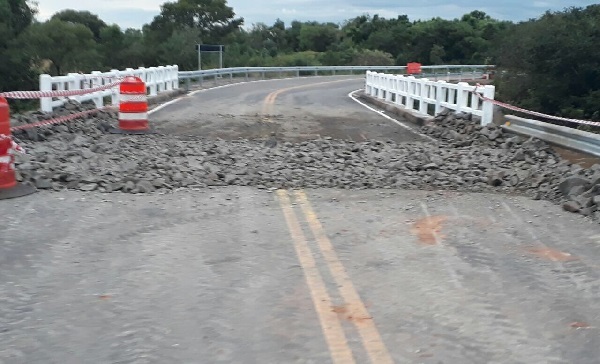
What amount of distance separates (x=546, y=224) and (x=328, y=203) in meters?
2.61

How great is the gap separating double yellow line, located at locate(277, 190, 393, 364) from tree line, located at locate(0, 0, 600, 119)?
20301 millimetres

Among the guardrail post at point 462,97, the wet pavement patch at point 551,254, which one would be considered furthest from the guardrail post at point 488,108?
the wet pavement patch at point 551,254

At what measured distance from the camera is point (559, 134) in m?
12.4

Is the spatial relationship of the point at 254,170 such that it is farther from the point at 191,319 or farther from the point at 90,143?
the point at 191,319

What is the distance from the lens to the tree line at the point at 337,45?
26547mm

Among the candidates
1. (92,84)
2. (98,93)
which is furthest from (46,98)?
(92,84)

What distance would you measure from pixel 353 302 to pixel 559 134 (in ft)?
26.5

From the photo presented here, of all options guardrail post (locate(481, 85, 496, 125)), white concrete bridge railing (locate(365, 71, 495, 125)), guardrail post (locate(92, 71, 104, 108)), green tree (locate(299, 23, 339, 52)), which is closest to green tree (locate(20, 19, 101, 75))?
white concrete bridge railing (locate(365, 71, 495, 125))

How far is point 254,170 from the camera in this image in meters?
11.0

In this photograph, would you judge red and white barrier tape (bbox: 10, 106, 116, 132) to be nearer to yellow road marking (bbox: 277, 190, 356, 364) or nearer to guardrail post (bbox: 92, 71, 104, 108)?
guardrail post (bbox: 92, 71, 104, 108)

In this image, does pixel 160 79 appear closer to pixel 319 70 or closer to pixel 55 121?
pixel 55 121

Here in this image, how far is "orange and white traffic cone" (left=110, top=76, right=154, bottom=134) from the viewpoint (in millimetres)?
15109

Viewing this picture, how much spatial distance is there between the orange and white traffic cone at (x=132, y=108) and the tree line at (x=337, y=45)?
53.8ft

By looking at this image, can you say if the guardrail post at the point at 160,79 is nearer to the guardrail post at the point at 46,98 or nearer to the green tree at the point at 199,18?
the guardrail post at the point at 46,98
